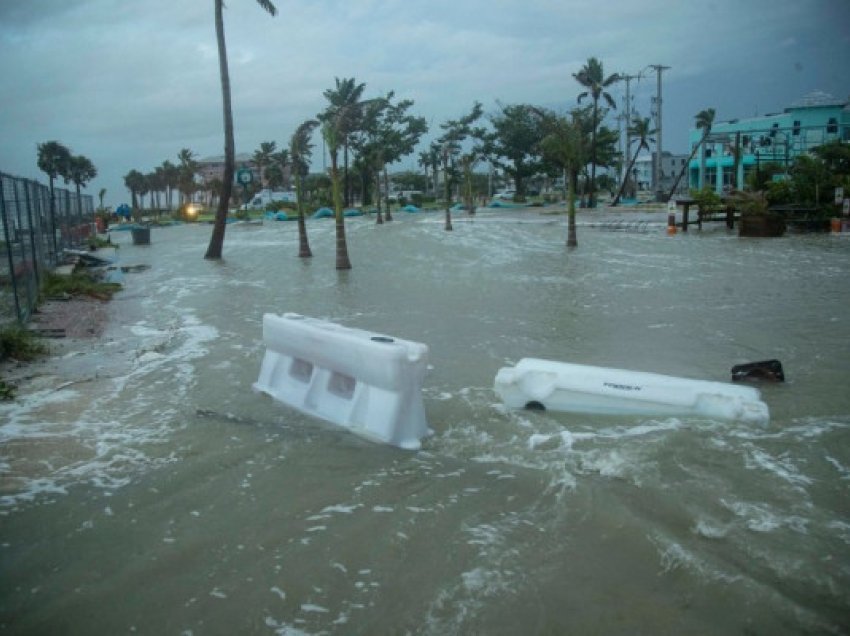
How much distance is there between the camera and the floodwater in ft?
10.5

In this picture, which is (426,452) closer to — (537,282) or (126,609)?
(126,609)

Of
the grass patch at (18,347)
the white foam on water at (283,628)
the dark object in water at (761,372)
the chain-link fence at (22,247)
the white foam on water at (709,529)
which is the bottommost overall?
the white foam on water at (283,628)

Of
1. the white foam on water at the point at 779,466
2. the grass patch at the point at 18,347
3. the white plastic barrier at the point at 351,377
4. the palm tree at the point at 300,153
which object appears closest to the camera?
the white foam on water at the point at 779,466

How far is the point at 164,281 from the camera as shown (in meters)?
18.6

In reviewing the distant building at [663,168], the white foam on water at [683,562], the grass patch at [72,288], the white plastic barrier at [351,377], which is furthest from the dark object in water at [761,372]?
the distant building at [663,168]

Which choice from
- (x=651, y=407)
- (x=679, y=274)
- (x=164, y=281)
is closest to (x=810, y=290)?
(x=679, y=274)

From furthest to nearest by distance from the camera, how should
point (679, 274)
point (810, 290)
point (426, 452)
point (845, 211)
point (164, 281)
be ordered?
point (845, 211) → point (164, 281) → point (679, 274) → point (810, 290) → point (426, 452)

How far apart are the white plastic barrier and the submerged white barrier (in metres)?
1.12

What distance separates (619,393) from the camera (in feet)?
19.1

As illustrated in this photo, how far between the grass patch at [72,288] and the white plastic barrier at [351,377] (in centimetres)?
945

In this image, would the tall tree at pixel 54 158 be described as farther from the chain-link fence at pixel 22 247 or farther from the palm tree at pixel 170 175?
the chain-link fence at pixel 22 247

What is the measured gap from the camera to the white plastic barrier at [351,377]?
5.19 meters

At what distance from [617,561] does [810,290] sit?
12426mm

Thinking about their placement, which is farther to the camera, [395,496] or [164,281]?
[164,281]
